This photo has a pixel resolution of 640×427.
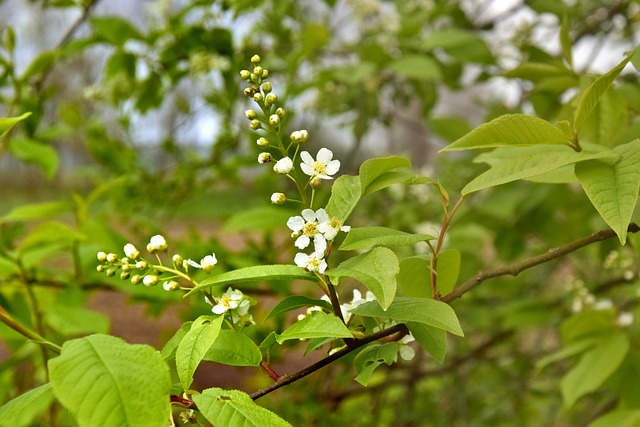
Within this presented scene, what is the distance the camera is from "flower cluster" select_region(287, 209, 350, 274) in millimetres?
417

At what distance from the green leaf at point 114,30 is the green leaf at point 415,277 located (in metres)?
0.71

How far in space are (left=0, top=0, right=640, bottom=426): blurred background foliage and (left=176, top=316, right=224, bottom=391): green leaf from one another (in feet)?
1.25

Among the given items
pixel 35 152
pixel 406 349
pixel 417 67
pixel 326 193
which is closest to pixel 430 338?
pixel 406 349

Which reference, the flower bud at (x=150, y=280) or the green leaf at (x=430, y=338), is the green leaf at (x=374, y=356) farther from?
the flower bud at (x=150, y=280)

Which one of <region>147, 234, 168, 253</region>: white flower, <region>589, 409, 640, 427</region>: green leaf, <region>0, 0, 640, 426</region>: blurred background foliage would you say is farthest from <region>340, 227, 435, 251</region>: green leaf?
<region>589, 409, 640, 427</region>: green leaf

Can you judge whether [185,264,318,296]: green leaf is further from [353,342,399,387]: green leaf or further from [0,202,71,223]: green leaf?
[0,202,71,223]: green leaf

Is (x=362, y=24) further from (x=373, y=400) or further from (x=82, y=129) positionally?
(x=373, y=400)

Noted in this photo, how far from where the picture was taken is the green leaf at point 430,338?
45cm

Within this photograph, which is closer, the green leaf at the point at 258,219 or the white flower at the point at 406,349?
the white flower at the point at 406,349

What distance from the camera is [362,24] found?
1957 millimetres

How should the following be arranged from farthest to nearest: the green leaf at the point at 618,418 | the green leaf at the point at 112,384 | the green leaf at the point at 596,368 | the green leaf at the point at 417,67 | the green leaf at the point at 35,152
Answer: the green leaf at the point at 417,67, the green leaf at the point at 35,152, the green leaf at the point at 596,368, the green leaf at the point at 618,418, the green leaf at the point at 112,384

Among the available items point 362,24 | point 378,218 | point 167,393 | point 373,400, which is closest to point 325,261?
point 167,393

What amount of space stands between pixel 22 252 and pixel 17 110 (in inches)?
13.3

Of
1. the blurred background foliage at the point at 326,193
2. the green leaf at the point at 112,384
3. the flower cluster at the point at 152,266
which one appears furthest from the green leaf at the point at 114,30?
the green leaf at the point at 112,384
